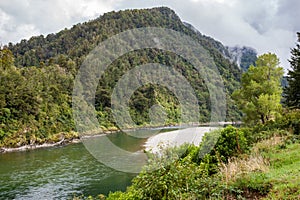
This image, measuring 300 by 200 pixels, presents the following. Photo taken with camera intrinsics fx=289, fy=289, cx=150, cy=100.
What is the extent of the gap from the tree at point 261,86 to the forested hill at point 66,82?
34.2m

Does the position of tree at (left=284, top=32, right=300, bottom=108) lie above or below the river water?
above

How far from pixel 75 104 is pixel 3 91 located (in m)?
23.3

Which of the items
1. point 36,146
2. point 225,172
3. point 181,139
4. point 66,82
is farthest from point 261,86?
point 66,82

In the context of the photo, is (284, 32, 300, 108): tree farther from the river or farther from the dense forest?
A: the river

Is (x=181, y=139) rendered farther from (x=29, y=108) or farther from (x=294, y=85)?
(x=29, y=108)

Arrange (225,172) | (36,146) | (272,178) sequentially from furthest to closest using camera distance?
(36,146) < (225,172) < (272,178)

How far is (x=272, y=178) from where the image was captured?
25.9ft

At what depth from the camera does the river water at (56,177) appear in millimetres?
20469

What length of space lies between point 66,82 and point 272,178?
6902 cm

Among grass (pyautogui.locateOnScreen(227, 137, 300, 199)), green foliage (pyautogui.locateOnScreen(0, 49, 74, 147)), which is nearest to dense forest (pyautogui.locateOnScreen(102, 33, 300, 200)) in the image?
grass (pyautogui.locateOnScreen(227, 137, 300, 199))

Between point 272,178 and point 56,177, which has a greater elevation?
point 272,178

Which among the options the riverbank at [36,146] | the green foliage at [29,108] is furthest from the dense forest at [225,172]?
the green foliage at [29,108]

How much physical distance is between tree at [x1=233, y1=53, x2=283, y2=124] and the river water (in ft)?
42.7

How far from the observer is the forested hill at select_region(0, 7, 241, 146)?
49875 millimetres
